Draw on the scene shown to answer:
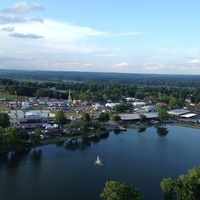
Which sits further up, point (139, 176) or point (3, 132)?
point (3, 132)

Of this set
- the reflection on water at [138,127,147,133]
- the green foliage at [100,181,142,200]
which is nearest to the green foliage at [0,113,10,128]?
the reflection on water at [138,127,147,133]

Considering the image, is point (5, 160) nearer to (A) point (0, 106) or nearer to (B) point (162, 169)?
(B) point (162, 169)

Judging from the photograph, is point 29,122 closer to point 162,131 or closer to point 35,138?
point 35,138

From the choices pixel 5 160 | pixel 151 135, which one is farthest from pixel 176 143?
pixel 5 160

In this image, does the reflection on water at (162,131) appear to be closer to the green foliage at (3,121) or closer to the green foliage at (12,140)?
the green foliage at (12,140)

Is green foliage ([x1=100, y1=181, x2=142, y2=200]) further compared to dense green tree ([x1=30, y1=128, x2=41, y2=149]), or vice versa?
dense green tree ([x1=30, y1=128, x2=41, y2=149])

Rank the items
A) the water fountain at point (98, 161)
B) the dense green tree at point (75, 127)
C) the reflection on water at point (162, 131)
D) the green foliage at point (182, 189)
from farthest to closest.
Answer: the reflection on water at point (162, 131), the dense green tree at point (75, 127), the water fountain at point (98, 161), the green foliage at point (182, 189)

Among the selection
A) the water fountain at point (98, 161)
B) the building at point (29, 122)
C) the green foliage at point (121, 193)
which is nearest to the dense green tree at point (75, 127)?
the building at point (29, 122)

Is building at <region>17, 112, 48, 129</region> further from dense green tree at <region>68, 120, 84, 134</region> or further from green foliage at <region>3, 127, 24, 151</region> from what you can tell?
green foliage at <region>3, 127, 24, 151</region>
